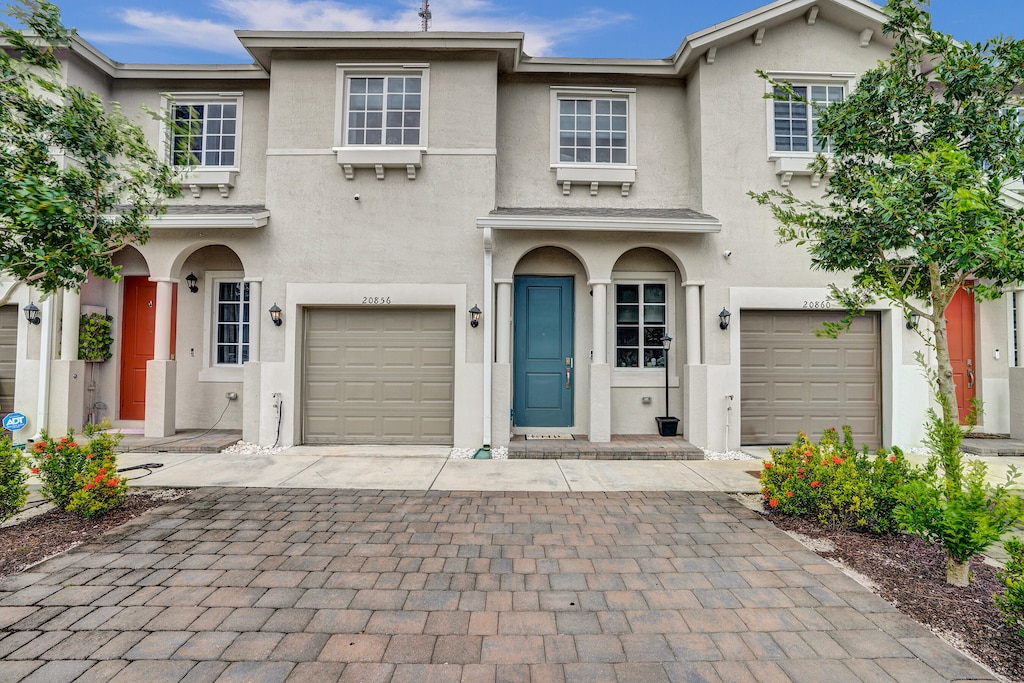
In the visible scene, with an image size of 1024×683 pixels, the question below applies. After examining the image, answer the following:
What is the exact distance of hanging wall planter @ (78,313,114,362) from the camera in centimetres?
838

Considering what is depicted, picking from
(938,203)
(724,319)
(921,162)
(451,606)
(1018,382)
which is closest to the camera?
(451,606)

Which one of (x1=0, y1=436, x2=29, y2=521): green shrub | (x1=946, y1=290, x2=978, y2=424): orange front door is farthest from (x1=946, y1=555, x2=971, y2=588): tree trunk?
(x1=946, y1=290, x2=978, y2=424): orange front door

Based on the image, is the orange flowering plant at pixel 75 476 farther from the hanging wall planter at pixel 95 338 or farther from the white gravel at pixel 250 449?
the hanging wall planter at pixel 95 338

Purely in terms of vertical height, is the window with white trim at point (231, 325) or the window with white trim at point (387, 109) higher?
the window with white trim at point (387, 109)

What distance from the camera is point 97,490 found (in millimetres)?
4387

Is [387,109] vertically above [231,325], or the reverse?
[387,109]

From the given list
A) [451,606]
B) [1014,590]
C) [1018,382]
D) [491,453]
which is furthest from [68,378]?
[1018,382]

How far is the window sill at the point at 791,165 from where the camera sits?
7926 mm

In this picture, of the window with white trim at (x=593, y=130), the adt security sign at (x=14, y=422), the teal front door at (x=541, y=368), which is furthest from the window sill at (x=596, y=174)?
the adt security sign at (x=14, y=422)

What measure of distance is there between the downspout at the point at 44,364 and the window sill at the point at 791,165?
1176 cm

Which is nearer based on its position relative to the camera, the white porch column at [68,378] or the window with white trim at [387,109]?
the white porch column at [68,378]

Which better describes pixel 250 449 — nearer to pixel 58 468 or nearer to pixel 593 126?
pixel 58 468

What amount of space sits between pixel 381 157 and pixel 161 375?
4887mm

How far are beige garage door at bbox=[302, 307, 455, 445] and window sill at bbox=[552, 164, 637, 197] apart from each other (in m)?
3.01
